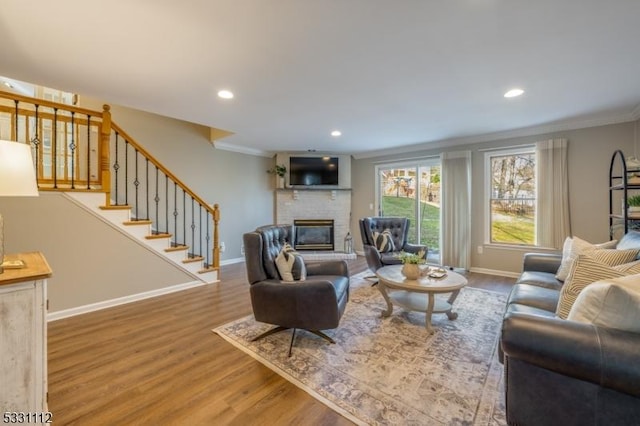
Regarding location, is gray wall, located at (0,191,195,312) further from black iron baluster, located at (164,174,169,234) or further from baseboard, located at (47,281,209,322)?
black iron baluster, located at (164,174,169,234)

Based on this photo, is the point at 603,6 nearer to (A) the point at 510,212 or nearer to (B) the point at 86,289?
(A) the point at 510,212

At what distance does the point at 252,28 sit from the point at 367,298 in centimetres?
312

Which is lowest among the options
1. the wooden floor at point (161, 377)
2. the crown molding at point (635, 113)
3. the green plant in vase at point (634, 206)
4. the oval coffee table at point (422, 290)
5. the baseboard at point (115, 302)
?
the wooden floor at point (161, 377)

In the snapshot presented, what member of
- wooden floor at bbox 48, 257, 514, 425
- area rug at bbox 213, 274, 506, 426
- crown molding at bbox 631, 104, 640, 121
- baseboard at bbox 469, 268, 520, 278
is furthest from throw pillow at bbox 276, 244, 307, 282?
crown molding at bbox 631, 104, 640, 121

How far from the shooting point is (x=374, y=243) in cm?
426

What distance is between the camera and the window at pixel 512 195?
4.49 metres

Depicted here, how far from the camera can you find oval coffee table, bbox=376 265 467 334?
8.39 ft

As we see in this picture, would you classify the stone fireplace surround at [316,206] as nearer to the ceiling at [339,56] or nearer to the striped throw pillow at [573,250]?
the ceiling at [339,56]

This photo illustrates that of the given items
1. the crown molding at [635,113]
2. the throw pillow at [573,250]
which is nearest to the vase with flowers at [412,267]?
the throw pillow at [573,250]

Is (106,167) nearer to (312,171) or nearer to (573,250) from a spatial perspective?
(312,171)

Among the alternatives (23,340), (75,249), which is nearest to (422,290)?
(23,340)

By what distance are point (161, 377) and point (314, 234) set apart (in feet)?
15.1

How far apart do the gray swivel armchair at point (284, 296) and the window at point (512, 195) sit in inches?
145

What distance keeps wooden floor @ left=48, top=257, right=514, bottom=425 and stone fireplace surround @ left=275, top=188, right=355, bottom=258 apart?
3.48 meters
